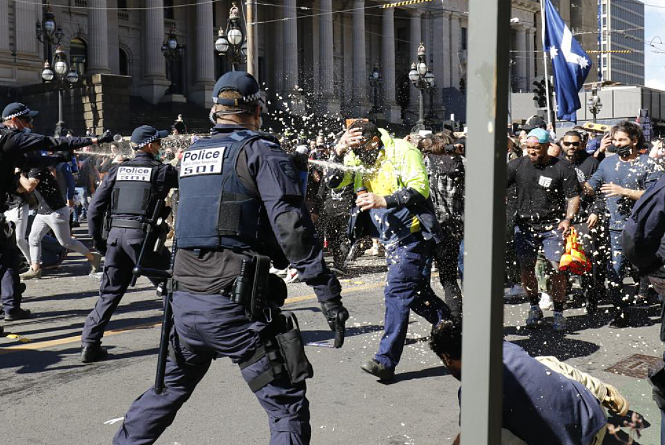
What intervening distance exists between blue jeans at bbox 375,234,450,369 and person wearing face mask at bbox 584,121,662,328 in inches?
93.3

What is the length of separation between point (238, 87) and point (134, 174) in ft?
10.6

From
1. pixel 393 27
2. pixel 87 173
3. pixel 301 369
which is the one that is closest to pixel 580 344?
pixel 301 369

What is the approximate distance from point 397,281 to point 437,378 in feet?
2.50

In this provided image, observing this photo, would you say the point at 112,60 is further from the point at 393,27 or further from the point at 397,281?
the point at 397,281

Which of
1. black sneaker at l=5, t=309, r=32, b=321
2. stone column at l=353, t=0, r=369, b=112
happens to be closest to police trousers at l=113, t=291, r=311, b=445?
black sneaker at l=5, t=309, r=32, b=321

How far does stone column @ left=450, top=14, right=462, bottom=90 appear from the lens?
66812mm

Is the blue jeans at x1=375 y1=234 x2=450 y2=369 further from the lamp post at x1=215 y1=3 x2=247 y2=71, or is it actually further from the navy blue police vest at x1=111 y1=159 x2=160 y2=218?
the lamp post at x1=215 y1=3 x2=247 y2=71

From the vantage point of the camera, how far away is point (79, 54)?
4278cm

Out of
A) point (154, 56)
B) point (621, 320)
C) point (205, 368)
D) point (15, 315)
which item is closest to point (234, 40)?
point (15, 315)

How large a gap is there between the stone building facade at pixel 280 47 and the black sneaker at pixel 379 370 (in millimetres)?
30661

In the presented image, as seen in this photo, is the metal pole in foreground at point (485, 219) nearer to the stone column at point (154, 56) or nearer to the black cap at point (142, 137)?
the black cap at point (142, 137)

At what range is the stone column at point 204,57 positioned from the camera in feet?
151

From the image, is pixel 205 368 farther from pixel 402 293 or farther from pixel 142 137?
pixel 142 137

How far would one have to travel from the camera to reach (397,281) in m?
6.05
